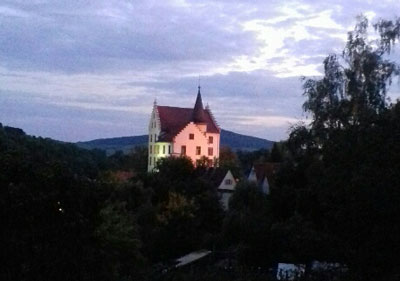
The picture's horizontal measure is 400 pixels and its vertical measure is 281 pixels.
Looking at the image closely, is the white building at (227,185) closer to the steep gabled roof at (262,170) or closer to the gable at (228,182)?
the gable at (228,182)

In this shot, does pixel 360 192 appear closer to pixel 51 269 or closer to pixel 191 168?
pixel 51 269

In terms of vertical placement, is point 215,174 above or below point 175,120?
below

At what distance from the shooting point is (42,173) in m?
14.8

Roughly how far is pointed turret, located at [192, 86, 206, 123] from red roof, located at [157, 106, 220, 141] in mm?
514

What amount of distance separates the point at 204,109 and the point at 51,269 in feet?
273

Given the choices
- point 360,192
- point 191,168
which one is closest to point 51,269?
point 360,192

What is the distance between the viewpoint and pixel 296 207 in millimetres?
31016

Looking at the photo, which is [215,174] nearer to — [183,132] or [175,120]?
[183,132]

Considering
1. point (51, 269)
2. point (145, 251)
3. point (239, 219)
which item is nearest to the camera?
point (51, 269)

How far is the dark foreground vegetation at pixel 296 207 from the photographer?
14.7 m

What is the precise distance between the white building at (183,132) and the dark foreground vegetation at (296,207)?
5492cm

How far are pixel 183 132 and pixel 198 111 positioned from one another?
16.7 feet

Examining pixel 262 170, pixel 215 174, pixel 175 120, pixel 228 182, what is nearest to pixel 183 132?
pixel 175 120

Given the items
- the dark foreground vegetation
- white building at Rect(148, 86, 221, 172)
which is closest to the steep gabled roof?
the dark foreground vegetation
